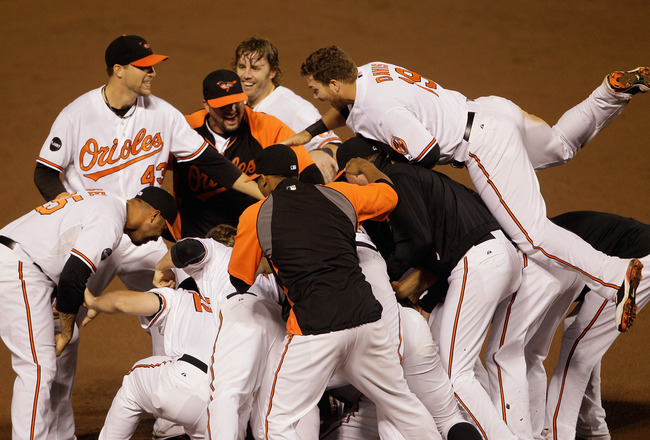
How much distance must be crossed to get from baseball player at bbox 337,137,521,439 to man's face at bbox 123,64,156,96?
1.48 meters

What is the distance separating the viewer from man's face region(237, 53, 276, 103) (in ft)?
18.4

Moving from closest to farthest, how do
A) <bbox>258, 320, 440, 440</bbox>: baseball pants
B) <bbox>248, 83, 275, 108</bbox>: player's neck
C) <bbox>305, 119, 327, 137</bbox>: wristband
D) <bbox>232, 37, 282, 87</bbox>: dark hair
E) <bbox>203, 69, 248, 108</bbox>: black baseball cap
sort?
<bbox>258, 320, 440, 440</bbox>: baseball pants < <bbox>203, 69, 248, 108</bbox>: black baseball cap < <bbox>305, 119, 327, 137</bbox>: wristband < <bbox>232, 37, 282, 87</bbox>: dark hair < <bbox>248, 83, 275, 108</bbox>: player's neck

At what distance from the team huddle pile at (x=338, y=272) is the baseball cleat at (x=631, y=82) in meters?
0.02

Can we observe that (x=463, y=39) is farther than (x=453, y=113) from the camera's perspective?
Yes

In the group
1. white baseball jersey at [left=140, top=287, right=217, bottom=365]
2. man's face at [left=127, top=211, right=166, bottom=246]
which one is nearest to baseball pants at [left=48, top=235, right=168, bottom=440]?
man's face at [left=127, top=211, right=166, bottom=246]

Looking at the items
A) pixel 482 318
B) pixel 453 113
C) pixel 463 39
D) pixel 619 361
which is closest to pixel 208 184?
pixel 453 113

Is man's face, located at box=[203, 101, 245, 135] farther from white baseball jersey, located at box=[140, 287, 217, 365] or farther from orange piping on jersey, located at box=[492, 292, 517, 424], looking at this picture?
orange piping on jersey, located at box=[492, 292, 517, 424]

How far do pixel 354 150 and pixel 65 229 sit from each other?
1.61m

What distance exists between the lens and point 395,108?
13.7ft

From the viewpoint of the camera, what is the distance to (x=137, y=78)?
15.0ft

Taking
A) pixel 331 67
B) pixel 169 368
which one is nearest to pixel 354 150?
pixel 331 67

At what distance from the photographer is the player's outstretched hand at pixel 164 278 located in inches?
168

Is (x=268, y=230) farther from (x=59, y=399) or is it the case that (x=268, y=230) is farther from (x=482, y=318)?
(x=59, y=399)

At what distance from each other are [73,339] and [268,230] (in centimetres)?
157
